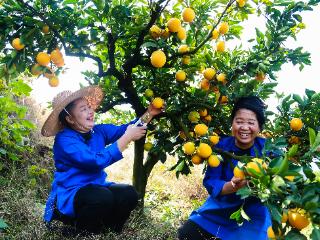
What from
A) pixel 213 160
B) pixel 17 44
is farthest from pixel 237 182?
pixel 17 44

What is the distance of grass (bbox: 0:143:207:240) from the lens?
232 centimetres

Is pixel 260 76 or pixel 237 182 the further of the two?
pixel 260 76

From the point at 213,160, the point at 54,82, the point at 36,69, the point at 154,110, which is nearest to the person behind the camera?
the point at 36,69

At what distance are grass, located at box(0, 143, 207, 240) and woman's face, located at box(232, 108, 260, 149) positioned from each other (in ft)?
1.84

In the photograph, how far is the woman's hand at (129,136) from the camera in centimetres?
227

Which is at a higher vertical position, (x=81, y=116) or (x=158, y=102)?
(x=158, y=102)

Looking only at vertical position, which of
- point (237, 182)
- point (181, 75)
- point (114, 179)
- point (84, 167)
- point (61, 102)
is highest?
point (181, 75)

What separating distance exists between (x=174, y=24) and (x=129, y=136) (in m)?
0.71

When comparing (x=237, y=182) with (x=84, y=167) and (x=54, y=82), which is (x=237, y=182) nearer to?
(x=84, y=167)

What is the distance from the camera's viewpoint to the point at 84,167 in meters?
2.29

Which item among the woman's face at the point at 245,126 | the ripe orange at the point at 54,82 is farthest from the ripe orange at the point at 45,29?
the woman's face at the point at 245,126

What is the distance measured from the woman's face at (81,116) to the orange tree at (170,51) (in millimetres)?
249

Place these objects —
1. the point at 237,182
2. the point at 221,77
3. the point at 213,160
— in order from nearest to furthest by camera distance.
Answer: the point at 237,182 → the point at 213,160 → the point at 221,77

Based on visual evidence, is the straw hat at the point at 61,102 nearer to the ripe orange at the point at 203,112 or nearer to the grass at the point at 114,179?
the grass at the point at 114,179
